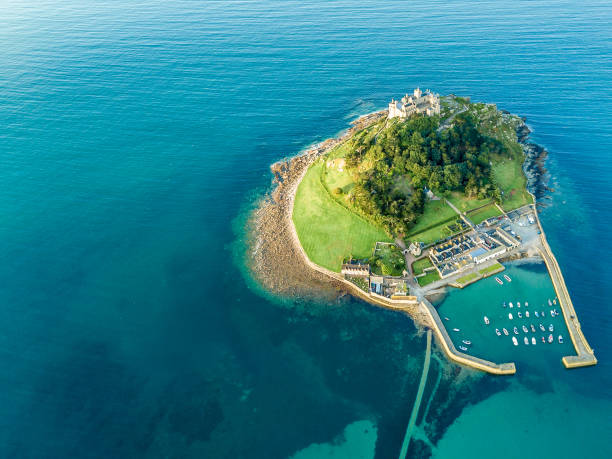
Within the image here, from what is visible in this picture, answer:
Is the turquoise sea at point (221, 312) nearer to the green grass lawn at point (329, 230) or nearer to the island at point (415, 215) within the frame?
the island at point (415, 215)

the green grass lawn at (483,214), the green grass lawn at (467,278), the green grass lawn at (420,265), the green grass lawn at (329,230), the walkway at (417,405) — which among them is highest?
the green grass lawn at (329,230)

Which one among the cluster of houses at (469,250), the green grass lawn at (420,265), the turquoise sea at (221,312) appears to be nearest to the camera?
the turquoise sea at (221,312)

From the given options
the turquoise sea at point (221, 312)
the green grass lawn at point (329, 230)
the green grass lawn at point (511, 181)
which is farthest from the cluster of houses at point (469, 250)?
the green grass lawn at point (329, 230)

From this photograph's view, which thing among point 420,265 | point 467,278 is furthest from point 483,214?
point 420,265

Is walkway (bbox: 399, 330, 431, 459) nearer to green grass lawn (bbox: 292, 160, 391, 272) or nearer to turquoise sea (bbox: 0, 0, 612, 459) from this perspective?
turquoise sea (bbox: 0, 0, 612, 459)

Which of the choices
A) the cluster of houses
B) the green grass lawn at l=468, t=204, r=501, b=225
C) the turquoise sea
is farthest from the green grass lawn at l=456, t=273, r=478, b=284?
the green grass lawn at l=468, t=204, r=501, b=225

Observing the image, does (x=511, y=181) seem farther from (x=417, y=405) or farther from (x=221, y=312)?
(x=221, y=312)
